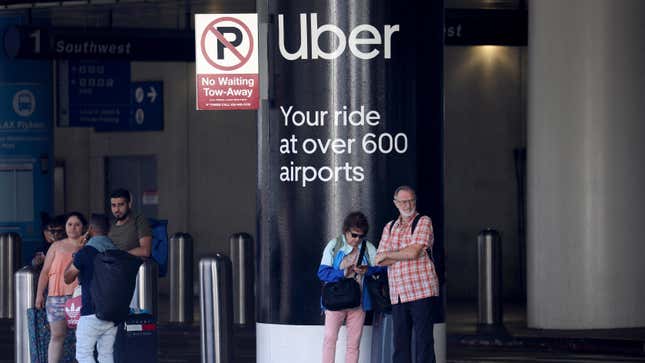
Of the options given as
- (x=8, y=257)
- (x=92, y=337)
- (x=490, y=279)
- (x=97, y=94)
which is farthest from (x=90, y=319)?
(x=97, y=94)

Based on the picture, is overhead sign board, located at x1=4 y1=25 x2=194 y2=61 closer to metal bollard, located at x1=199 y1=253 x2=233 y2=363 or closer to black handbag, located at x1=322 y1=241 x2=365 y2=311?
metal bollard, located at x1=199 y1=253 x2=233 y2=363

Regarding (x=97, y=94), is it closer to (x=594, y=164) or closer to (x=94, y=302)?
(x=594, y=164)

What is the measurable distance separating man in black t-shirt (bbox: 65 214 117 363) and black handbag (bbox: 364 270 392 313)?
6.80ft

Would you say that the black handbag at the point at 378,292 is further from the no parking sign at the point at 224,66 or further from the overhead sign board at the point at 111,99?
the overhead sign board at the point at 111,99

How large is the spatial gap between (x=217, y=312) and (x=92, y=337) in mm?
1075

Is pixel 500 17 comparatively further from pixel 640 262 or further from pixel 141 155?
pixel 141 155

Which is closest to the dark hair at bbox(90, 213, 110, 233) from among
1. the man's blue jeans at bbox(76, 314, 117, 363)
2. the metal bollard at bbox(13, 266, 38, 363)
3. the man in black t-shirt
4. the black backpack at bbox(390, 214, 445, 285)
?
the man in black t-shirt

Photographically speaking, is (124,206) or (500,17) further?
(500,17)

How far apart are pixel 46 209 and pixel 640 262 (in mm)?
10976

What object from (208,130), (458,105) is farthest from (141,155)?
(458,105)

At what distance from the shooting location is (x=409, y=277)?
12.1m

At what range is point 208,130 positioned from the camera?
2484 centimetres

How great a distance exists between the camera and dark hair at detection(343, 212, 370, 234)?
11.8 m

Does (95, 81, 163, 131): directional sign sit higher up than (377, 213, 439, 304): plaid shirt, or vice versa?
(95, 81, 163, 131): directional sign
